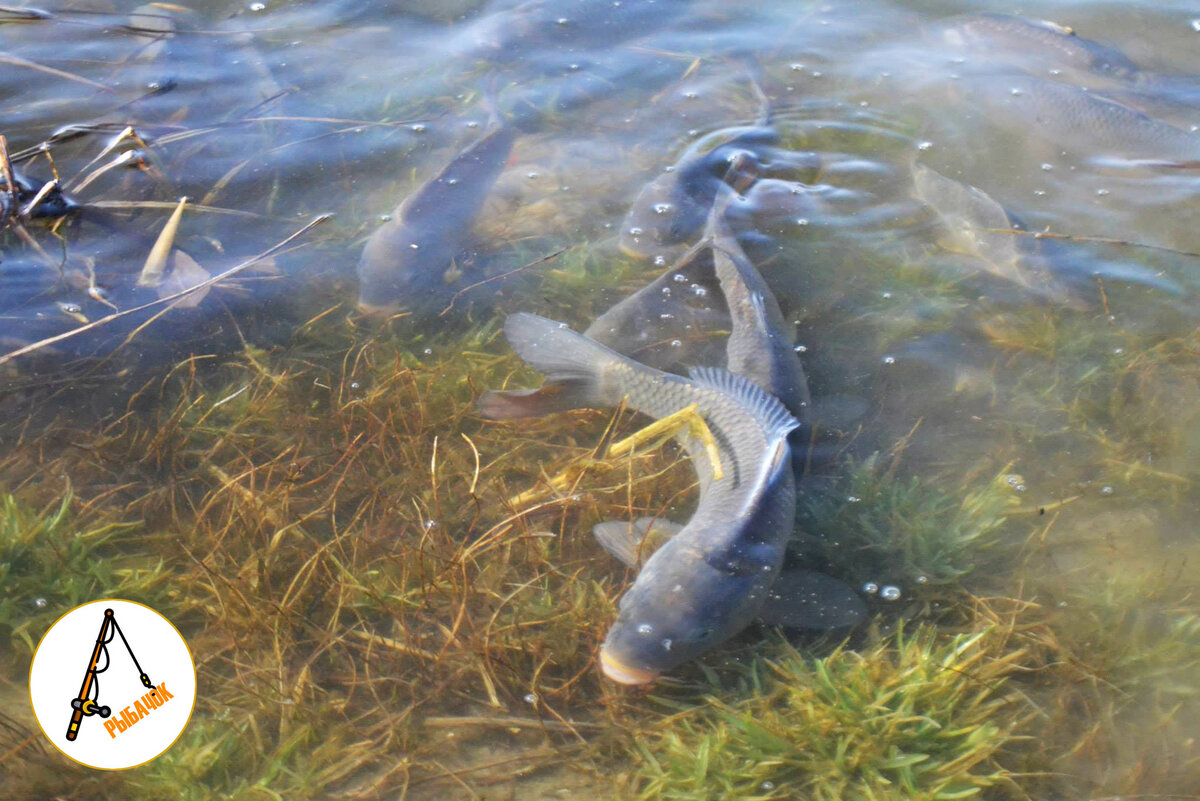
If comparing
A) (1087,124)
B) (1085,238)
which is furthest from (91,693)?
(1087,124)

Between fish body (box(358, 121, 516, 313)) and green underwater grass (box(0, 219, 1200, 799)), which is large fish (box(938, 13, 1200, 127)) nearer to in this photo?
green underwater grass (box(0, 219, 1200, 799))

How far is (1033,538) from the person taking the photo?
3496 mm

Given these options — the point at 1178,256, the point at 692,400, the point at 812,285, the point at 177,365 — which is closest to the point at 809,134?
the point at 812,285

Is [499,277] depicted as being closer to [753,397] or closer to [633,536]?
[753,397]

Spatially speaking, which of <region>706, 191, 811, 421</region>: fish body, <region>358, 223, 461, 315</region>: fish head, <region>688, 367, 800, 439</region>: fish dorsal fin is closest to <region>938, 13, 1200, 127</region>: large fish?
<region>706, 191, 811, 421</region>: fish body

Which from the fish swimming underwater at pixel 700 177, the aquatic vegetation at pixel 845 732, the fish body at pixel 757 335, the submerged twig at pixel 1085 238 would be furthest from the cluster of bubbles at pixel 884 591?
the submerged twig at pixel 1085 238

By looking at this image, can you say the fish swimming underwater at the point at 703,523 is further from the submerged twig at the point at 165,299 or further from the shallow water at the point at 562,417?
the submerged twig at the point at 165,299

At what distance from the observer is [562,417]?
384cm

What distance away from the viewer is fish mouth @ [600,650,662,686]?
2.88 meters

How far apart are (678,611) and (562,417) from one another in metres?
1.17

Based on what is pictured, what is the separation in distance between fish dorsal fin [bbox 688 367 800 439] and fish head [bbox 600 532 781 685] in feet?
1.86

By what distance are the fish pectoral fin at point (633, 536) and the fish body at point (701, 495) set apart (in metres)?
0.10

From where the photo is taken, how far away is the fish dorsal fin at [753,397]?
3463mm

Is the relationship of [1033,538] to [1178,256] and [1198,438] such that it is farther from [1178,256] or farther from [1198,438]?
[1178,256]
